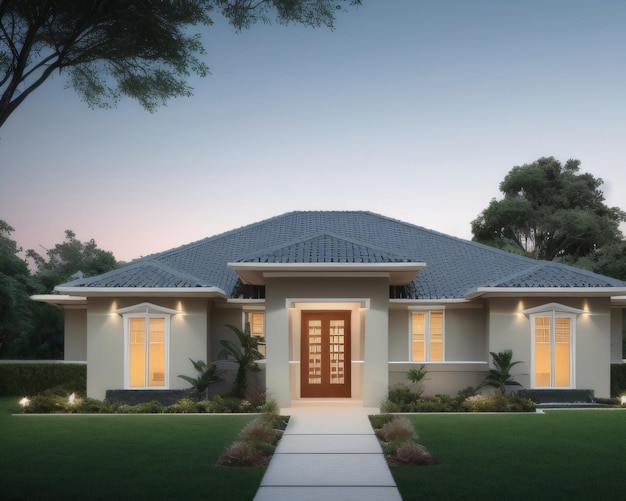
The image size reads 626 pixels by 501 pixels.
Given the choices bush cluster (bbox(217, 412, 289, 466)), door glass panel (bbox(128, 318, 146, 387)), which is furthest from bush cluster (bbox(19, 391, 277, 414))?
bush cluster (bbox(217, 412, 289, 466))

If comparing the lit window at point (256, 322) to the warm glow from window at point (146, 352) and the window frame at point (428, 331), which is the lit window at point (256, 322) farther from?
the window frame at point (428, 331)

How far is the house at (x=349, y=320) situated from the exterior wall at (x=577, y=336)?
0.03 m

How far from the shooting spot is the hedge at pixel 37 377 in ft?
78.4

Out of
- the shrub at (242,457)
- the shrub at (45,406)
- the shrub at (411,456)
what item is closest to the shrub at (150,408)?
the shrub at (45,406)

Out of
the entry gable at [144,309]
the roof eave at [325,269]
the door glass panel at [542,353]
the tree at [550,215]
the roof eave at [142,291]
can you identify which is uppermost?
the tree at [550,215]

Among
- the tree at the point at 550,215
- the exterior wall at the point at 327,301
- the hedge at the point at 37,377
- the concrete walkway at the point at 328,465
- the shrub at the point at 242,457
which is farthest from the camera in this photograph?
the tree at the point at 550,215

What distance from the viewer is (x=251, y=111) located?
2264 centimetres

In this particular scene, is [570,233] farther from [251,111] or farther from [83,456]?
[83,456]

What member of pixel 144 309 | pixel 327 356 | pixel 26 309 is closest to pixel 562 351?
pixel 327 356

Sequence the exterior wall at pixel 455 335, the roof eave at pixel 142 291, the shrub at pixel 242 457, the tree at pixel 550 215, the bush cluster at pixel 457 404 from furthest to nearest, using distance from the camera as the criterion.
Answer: the tree at pixel 550 215 → the exterior wall at pixel 455 335 → the roof eave at pixel 142 291 → the bush cluster at pixel 457 404 → the shrub at pixel 242 457

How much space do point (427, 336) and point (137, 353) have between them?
864cm

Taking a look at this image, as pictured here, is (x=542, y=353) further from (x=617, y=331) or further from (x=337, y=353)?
(x=617, y=331)

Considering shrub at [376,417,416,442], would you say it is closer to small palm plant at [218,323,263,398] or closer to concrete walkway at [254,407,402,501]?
concrete walkway at [254,407,402,501]

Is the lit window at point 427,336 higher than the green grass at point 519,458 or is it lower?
higher
